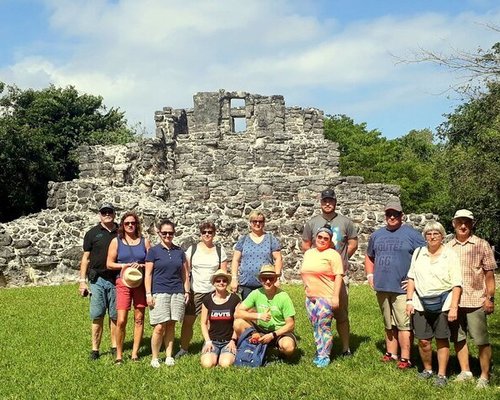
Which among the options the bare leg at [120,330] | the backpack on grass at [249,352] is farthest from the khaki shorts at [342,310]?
the bare leg at [120,330]

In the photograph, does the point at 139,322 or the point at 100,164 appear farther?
the point at 100,164

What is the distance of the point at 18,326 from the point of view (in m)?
8.58

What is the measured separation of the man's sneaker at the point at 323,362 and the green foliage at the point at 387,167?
2284 centimetres

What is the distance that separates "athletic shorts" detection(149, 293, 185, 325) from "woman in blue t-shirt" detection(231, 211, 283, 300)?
0.74 meters

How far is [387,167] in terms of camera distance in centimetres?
3141

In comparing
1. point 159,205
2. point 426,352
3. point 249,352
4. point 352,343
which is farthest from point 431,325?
point 159,205

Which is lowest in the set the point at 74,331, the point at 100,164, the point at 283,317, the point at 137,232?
the point at 74,331

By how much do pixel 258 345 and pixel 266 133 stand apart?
50.5 feet

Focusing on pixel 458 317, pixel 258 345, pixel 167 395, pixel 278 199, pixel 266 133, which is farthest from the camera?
pixel 266 133

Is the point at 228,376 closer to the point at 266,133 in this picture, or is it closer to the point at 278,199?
the point at 278,199

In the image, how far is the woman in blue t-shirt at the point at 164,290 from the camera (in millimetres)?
6617

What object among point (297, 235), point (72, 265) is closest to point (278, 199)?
point (297, 235)

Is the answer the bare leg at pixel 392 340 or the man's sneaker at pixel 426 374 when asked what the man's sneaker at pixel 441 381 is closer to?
the man's sneaker at pixel 426 374

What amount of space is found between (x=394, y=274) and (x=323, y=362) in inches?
49.6
